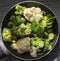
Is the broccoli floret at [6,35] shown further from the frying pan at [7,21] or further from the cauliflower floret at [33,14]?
the cauliflower floret at [33,14]

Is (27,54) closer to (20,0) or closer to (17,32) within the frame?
(17,32)

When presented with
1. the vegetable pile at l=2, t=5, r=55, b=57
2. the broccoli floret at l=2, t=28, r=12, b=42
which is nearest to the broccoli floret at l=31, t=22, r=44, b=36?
the vegetable pile at l=2, t=5, r=55, b=57

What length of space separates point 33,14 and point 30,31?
3.7 inches

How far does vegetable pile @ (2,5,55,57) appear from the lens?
1.13m

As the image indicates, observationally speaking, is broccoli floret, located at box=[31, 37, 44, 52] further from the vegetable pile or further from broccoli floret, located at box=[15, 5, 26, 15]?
broccoli floret, located at box=[15, 5, 26, 15]

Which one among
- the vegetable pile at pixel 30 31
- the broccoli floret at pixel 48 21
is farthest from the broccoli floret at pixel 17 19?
the broccoli floret at pixel 48 21

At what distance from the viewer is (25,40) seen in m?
1.12

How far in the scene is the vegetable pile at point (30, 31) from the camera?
1.13 meters

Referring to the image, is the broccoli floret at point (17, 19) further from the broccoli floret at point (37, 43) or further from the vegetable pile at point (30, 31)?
the broccoli floret at point (37, 43)

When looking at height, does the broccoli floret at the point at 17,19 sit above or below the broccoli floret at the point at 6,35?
above

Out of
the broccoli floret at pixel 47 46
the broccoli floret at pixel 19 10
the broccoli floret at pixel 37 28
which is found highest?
the broccoli floret at pixel 19 10

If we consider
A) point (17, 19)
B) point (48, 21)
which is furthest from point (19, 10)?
point (48, 21)

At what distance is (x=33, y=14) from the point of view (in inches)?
45.4

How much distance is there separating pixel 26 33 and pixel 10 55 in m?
0.17
